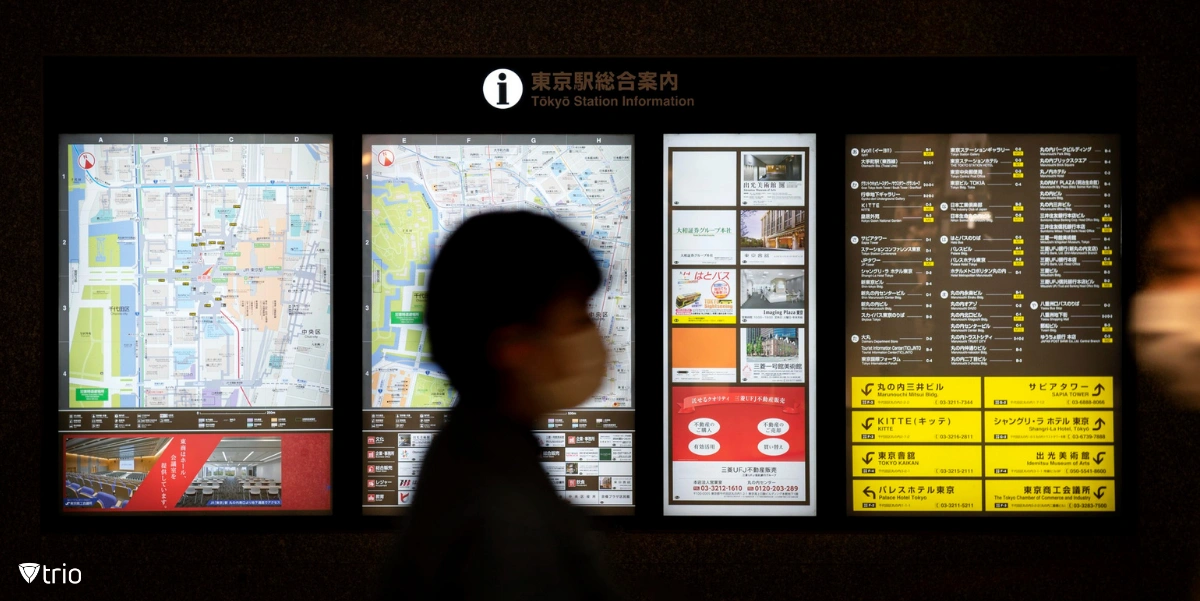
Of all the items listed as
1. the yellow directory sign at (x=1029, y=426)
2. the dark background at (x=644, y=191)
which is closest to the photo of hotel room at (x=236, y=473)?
the dark background at (x=644, y=191)

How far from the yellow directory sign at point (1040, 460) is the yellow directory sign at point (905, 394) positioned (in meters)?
0.27

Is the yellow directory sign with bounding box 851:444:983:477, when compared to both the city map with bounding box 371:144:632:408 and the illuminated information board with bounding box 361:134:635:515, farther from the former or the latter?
the city map with bounding box 371:144:632:408

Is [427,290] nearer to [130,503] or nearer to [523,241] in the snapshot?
[523,241]

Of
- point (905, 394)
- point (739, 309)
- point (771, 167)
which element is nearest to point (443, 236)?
point (739, 309)

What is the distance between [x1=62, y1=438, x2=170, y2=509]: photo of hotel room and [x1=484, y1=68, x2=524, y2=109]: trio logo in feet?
6.93

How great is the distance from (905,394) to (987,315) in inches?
20.0

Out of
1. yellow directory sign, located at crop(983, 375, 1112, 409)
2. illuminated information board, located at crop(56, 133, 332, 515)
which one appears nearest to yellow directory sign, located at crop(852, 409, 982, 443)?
yellow directory sign, located at crop(983, 375, 1112, 409)

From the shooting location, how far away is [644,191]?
11.5 ft

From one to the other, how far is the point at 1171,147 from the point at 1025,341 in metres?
1.09

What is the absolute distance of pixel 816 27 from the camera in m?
3.54

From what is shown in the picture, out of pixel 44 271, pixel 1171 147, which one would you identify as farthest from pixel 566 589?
pixel 1171 147

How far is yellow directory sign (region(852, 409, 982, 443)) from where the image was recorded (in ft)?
11.6

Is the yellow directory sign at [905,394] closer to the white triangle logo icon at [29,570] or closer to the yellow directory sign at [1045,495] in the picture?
the yellow directory sign at [1045,495]

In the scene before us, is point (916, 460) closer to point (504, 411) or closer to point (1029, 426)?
point (1029, 426)
